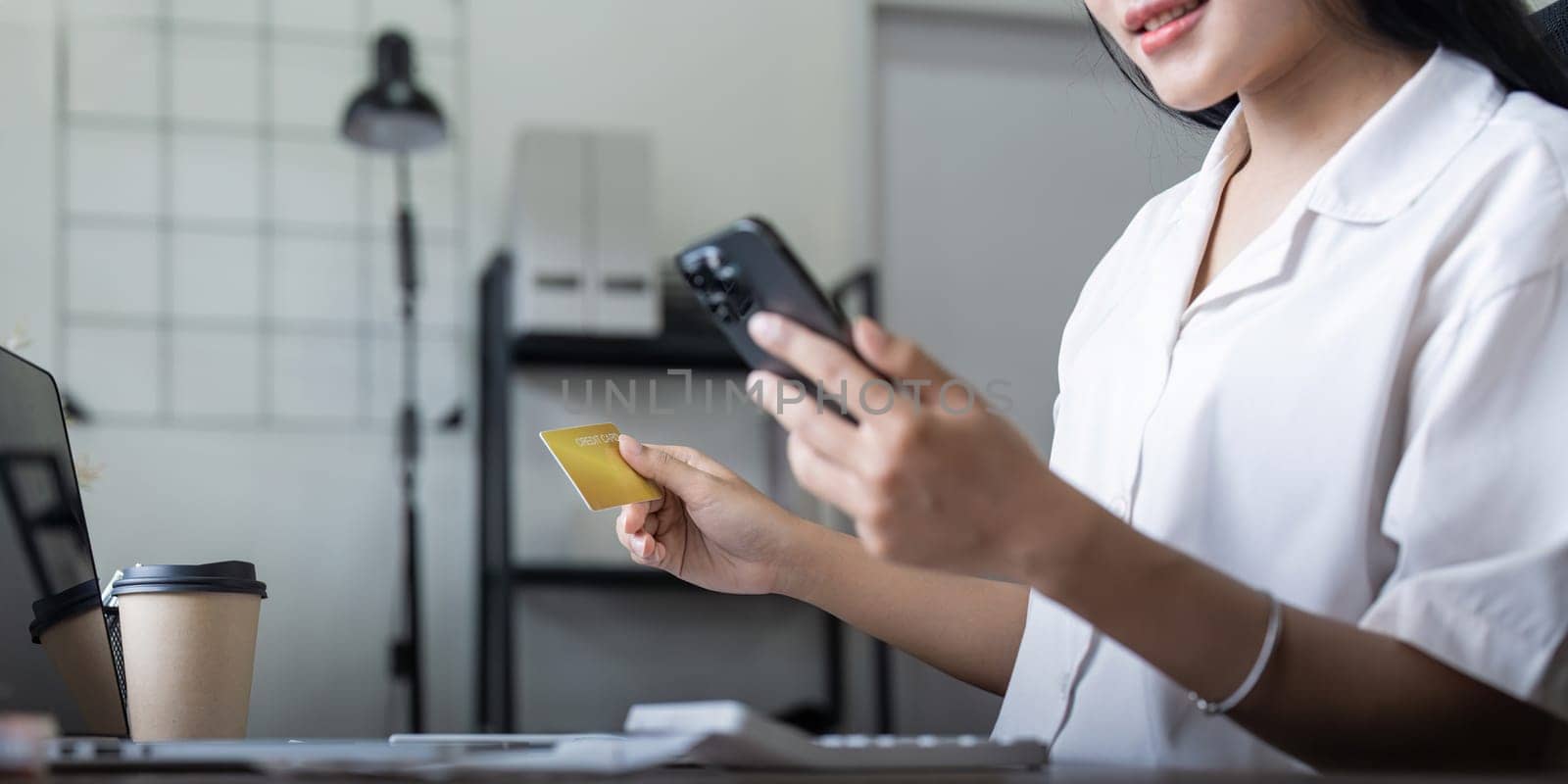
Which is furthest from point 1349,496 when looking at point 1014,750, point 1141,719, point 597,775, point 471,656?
point 471,656

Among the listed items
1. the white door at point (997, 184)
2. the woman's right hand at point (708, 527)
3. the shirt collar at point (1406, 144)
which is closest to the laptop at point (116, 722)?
the woman's right hand at point (708, 527)

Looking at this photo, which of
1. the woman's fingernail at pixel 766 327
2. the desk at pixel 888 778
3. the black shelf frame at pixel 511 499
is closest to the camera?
the desk at pixel 888 778

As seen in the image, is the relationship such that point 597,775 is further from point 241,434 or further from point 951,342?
point 951,342

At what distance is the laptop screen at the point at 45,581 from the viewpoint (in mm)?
749

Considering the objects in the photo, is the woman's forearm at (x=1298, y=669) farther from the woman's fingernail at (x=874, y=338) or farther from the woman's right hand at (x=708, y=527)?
the woman's right hand at (x=708, y=527)

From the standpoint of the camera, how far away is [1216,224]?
1032mm

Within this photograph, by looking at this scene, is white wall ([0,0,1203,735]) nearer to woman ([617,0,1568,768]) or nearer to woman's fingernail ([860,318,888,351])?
Result: woman ([617,0,1568,768])

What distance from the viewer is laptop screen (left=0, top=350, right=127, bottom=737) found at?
2.46 ft

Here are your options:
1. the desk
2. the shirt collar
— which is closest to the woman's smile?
the shirt collar

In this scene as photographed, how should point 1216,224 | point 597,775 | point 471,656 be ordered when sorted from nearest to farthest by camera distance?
point 597,775 → point 1216,224 → point 471,656

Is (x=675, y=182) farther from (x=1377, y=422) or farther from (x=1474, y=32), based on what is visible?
(x=1377, y=422)

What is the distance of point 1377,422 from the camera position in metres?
0.77

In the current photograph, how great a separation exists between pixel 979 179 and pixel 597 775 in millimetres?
3059

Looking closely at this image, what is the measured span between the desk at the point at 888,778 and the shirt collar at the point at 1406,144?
0.40 m
